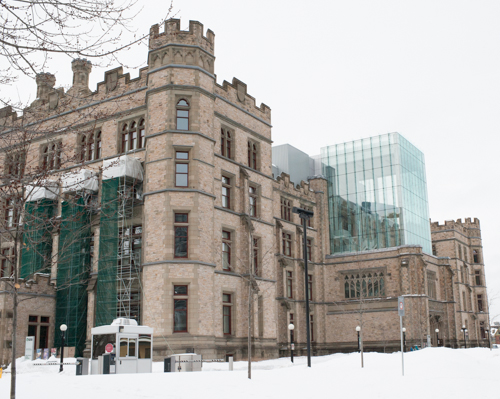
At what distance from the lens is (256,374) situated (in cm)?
2034

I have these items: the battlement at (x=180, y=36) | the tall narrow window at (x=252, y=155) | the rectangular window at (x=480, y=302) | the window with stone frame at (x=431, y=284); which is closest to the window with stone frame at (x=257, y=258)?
the tall narrow window at (x=252, y=155)

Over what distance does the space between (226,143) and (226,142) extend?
Result: 0.30 feet

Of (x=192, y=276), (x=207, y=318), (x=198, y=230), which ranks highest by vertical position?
(x=198, y=230)

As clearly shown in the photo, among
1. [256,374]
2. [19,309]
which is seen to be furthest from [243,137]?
[256,374]

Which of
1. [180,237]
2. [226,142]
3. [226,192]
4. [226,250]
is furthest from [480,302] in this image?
[180,237]

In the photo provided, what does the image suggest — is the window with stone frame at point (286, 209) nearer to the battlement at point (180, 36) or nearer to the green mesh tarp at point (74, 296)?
the battlement at point (180, 36)

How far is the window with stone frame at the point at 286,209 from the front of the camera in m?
47.1

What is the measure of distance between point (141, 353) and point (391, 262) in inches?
1204

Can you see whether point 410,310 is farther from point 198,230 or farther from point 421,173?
point 198,230

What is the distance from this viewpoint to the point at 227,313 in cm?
3291

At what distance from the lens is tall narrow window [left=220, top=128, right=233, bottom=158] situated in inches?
1373

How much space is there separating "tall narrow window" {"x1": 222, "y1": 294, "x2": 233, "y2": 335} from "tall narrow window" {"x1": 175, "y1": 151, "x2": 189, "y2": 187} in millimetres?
7033

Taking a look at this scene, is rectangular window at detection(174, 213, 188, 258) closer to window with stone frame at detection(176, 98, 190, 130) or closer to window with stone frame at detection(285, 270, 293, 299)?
window with stone frame at detection(176, 98, 190, 130)

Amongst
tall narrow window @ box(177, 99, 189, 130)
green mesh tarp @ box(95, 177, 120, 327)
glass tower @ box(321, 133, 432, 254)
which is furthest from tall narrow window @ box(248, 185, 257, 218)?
glass tower @ box(321, 133, 432, 254)
